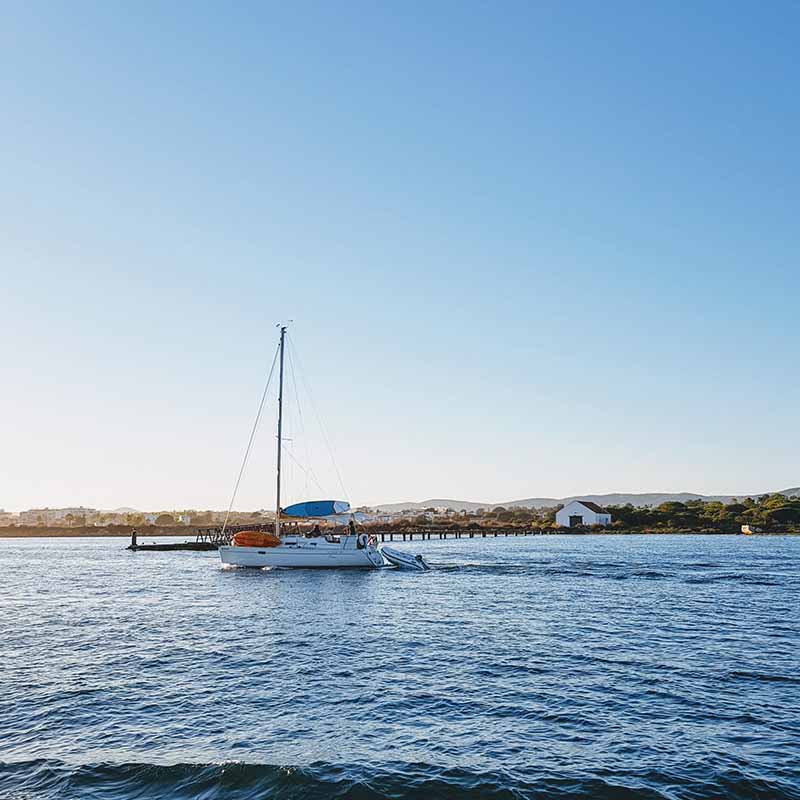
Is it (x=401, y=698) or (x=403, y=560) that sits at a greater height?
(x=403, y=560)

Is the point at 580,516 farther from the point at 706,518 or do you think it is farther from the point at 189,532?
the point at 189,532

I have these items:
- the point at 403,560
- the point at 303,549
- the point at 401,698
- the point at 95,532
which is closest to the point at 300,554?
the point at 303,549

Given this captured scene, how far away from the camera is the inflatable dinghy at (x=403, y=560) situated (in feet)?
188

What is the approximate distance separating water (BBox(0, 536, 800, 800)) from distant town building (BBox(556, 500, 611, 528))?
11406 cm

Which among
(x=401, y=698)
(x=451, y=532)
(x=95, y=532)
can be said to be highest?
(x=95, y=532)

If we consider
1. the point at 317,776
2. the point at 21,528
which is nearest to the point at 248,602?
the point at 317,776

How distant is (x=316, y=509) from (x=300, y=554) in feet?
15.8

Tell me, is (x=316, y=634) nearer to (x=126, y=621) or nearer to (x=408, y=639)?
A: (x=408, y=639)

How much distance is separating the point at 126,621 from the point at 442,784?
72.5 ft

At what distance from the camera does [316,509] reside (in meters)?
55.8

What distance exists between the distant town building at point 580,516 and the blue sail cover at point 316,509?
101796 mm

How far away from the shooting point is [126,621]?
98.3 feet

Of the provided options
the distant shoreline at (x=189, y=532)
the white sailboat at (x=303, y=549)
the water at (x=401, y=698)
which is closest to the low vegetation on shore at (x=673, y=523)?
the distant shoreline at (x=189, y=532)

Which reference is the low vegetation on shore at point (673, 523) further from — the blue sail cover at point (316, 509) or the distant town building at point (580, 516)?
the blue sail cover at point (316, 509)
